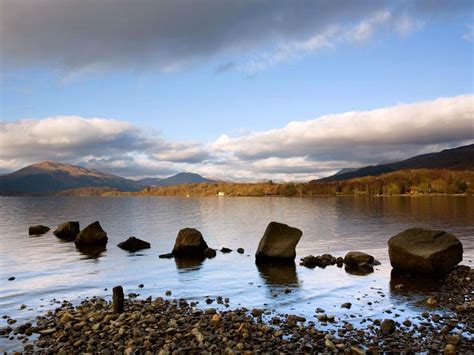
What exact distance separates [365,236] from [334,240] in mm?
6928

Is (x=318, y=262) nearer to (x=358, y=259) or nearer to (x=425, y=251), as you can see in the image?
(x=358, y=259)

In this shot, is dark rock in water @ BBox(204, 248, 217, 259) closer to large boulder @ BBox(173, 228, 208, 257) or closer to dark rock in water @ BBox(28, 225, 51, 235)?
large boulder @ BBox(173, 228, 208, 257)

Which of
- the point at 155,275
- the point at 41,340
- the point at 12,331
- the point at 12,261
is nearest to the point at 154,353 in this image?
the point at 41,340

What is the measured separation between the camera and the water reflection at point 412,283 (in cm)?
2774

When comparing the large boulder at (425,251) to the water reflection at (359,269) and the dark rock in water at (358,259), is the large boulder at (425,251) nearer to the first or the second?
the water reflection at (359,269)

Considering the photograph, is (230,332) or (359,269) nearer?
(230,332)

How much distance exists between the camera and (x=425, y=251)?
32281 millimetres

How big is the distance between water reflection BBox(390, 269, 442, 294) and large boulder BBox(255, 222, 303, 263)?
399 inches

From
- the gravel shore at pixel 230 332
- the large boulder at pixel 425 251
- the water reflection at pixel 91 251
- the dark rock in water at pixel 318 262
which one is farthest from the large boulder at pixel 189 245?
the gravel shore at pixel 230 332

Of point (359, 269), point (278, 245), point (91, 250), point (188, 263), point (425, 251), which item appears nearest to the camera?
point (425, 251)

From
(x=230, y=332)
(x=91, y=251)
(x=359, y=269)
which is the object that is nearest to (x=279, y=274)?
(x=359, y=269)

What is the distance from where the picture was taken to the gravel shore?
16734 mm

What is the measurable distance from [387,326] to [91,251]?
4060 centimetres

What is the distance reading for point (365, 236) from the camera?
62531 mm
